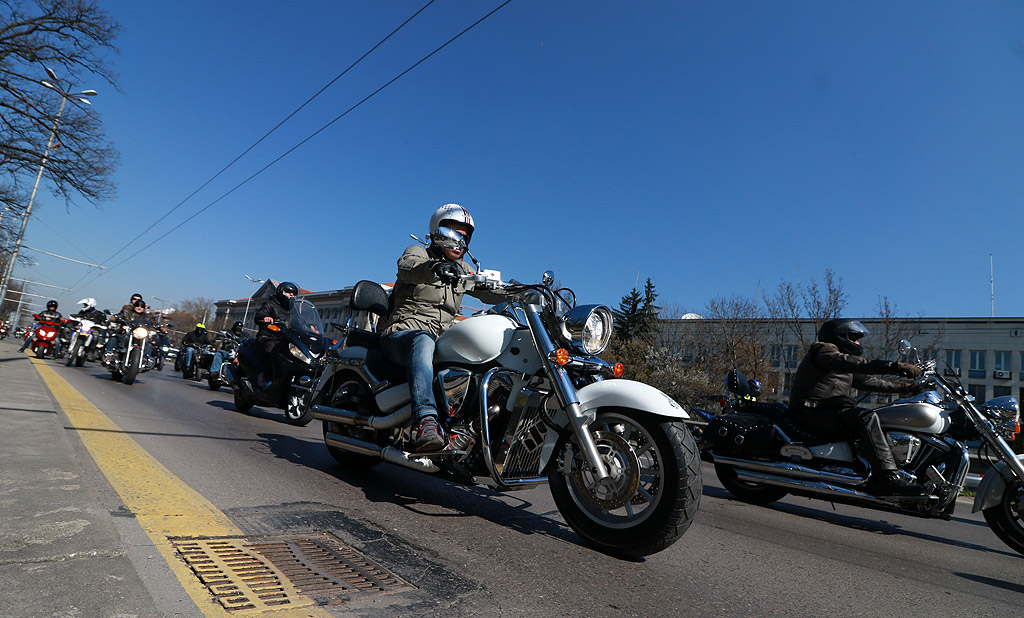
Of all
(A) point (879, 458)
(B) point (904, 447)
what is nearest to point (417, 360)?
(A) point (879, 458)

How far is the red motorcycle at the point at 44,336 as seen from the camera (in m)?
16.3

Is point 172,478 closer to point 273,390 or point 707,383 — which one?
point 273,390

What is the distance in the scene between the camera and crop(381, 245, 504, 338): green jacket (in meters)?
4.14

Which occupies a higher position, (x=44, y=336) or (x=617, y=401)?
(x=617, y=401)

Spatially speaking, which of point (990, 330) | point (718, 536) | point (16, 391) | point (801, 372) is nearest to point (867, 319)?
point (990, 330)

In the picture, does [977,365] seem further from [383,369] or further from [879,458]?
[383,369]

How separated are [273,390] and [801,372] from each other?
21.5ft

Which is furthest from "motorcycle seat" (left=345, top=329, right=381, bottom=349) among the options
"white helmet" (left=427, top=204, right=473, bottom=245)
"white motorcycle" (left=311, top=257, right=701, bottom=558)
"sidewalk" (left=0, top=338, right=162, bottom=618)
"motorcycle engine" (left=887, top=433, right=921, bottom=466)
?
"motorcycle engine" (left=887, top=433, right=921, bottom=466)

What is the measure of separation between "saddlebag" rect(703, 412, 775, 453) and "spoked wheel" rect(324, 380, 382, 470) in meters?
3.40

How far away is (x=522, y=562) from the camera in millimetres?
2820

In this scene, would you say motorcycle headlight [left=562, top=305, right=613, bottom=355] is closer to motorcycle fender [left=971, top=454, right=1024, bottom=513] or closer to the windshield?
motorcycle fender [left=971, top=454, right=1024, bottom=513]

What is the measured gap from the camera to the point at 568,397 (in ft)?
10.3

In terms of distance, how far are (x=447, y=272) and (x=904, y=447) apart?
4.27 m

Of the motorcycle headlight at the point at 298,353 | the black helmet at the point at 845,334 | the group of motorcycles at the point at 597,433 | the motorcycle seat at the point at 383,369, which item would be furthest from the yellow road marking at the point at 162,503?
the black helmet at the point at 845,334
